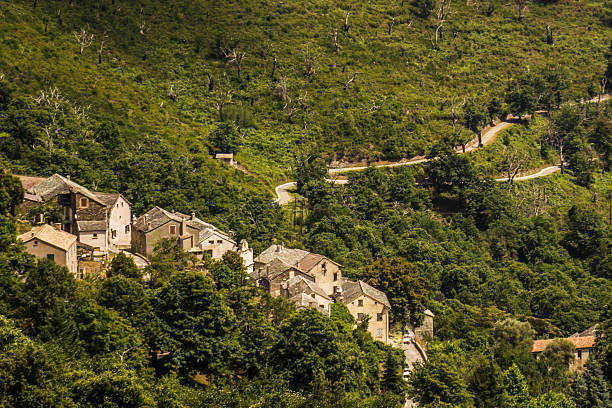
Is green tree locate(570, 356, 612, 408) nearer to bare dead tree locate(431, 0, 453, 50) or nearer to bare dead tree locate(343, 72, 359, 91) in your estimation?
bare dead tree locate(343, 72, 359, 91)

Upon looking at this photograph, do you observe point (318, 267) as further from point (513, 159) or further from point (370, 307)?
point (513, 159)

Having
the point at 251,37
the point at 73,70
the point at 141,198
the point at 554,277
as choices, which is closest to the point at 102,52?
the point at 73,70

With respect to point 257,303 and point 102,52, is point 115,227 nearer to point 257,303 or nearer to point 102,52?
point 257,303

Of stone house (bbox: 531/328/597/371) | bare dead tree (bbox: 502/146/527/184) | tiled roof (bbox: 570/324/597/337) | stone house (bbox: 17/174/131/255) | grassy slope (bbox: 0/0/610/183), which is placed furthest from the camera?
bare dead tree (bbox: 502/146/527/184)

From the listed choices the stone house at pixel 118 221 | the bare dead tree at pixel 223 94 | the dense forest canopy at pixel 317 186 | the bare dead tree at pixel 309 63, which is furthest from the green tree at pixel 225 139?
the stone house at pixel 118 221

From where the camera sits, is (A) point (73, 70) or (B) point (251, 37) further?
(B) point (251, 37)

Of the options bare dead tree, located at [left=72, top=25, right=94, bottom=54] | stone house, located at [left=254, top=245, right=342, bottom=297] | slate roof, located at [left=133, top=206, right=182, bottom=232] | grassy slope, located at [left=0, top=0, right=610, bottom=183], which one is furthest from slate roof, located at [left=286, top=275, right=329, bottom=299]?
bare dead tree, located at [left=72, top=25, right=94, bottom=54]
